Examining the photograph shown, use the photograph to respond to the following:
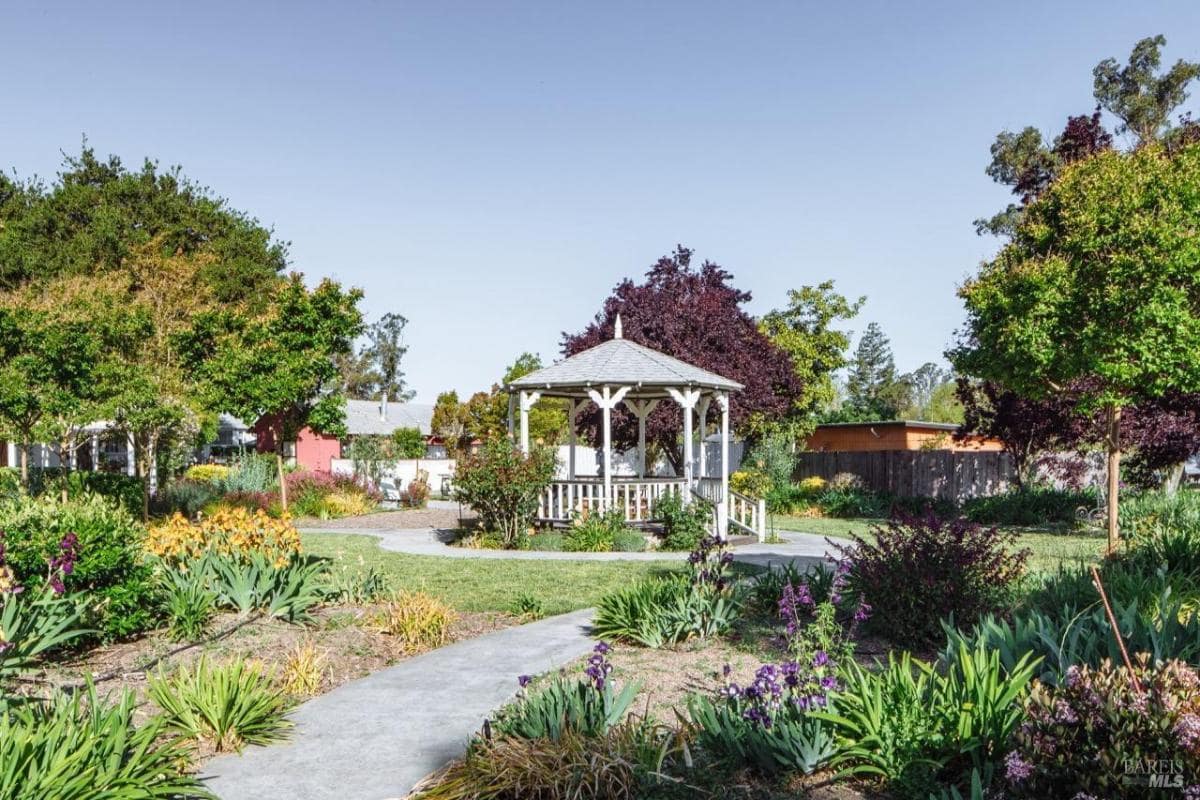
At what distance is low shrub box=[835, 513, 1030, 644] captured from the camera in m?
6.76

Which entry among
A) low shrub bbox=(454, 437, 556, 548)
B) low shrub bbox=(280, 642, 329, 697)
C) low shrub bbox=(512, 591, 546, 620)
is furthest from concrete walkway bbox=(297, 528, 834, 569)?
low shrub bbox=(280, 642, 329, 697)

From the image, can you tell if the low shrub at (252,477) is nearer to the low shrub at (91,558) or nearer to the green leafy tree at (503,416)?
the green leafy tree at (503,416)

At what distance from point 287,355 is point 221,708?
53.2ft

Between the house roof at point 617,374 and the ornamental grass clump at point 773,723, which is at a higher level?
the house roof at point 617,374

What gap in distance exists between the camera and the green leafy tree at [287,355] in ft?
61.4

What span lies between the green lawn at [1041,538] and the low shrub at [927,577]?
7.76 ft

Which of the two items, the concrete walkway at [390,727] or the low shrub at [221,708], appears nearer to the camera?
the concrete walkway at [390,727]

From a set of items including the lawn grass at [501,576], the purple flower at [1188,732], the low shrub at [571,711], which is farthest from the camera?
the lawn grass at [501,576]

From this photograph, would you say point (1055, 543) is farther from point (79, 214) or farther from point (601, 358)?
point (79, 214)

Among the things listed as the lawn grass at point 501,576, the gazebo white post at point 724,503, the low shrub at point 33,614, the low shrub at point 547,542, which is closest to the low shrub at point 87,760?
the low shrub at point 33,614

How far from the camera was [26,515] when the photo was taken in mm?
7039

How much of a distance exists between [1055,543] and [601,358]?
28.6 feet

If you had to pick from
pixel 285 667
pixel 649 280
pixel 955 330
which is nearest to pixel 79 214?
pixel 649 280

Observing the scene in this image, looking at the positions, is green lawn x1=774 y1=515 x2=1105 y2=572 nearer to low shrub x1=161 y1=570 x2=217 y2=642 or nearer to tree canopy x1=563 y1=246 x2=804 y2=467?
tree canopy x1=563 y1=246 x2=804 y2=467
